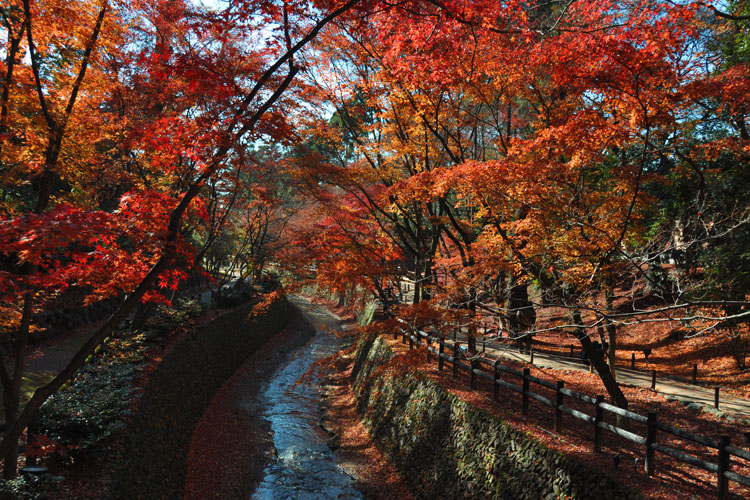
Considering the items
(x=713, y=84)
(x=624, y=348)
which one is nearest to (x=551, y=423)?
(x=713, y=84)

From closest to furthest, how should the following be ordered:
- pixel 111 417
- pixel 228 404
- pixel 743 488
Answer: pixel 743 488 → pixel 111 417 → pixel 228 404

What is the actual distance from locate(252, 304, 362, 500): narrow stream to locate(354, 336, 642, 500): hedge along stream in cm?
152

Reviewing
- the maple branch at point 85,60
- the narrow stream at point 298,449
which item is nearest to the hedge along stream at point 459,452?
the narrow stream at point 298,449

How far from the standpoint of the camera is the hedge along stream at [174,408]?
7.98m

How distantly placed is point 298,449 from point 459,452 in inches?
207

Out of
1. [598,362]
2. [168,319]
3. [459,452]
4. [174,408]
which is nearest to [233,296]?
[168,319]

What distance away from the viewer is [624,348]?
1756 cm

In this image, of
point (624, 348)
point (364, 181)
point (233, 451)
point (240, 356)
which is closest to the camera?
point (233, 451)

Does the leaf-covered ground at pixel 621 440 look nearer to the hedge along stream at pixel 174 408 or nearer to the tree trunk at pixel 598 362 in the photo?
the tree trunk at pixel 598 362

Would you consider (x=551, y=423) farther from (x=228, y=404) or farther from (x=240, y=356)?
(x=240, y=356)

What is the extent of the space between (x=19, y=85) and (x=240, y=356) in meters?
15.3

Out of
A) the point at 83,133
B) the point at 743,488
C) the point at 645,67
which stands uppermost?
the point at 645,67

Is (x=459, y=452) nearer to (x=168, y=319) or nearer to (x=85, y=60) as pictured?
(x=85, y=60)

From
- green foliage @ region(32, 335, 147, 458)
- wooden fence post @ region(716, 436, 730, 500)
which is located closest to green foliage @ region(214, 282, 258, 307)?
green foliage @ region(32, 335, 147, 458)
